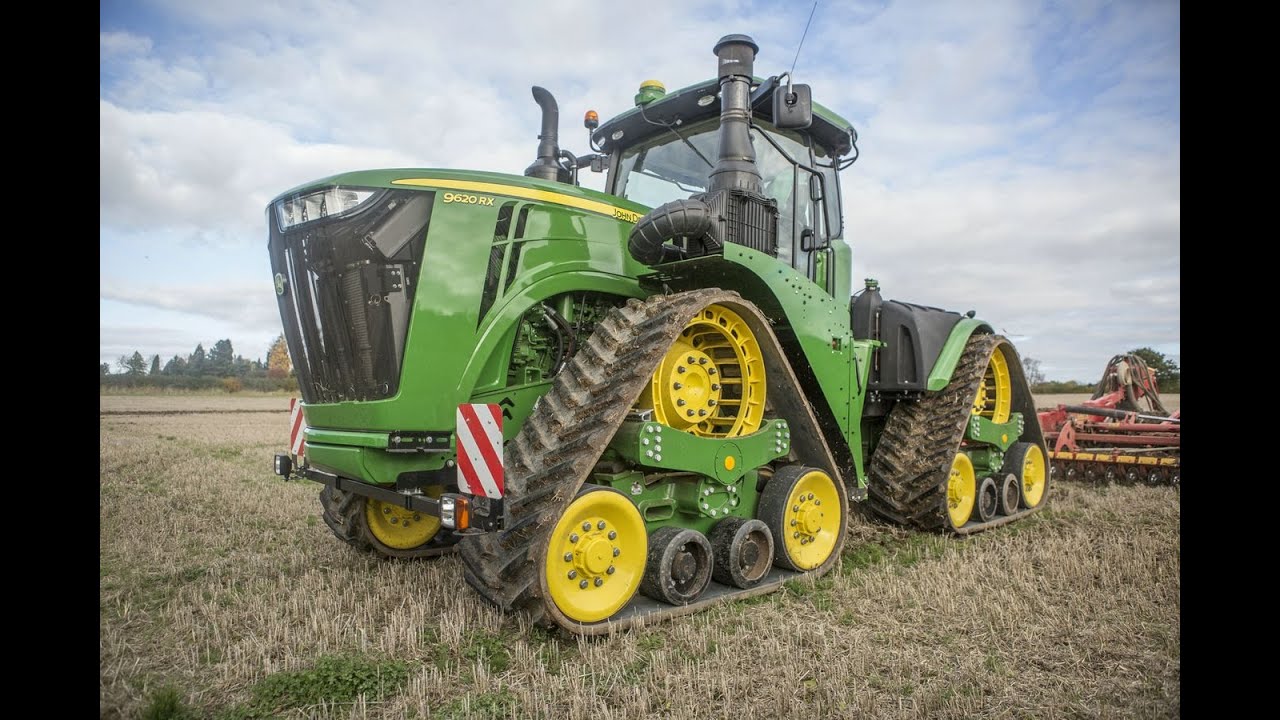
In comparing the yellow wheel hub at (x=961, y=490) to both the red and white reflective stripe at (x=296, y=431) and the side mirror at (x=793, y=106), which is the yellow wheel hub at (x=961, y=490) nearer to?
the side mirror at (x=793, y=106)

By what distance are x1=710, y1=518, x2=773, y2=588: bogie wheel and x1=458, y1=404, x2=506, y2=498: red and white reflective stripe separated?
1.59 metres

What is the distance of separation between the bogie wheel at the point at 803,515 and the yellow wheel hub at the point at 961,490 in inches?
78.3

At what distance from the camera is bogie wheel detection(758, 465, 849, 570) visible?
4996 mm

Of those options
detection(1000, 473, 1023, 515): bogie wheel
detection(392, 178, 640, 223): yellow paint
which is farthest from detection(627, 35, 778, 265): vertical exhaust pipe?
detection(1000, 473, 1023, 515): bogie wheel

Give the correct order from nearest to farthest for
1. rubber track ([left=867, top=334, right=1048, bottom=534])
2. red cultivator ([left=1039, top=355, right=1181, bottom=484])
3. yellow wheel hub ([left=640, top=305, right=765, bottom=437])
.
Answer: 1. yellow wheel hub ([left=640, top=305, right=765, bottom=437])
2. rubber track ([left=867, top=334, right=1048, bottom=534])
3. red cultivator ([left=1039, top=355, right=1181, bottom=484])

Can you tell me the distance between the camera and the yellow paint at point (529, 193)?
4.18 metres

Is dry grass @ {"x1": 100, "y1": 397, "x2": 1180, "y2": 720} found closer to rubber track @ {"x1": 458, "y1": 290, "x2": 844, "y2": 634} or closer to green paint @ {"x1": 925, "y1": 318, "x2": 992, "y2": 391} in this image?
rubber track @ {"x1": 458, "y1": 290, "x2": 844, "y2": 634}

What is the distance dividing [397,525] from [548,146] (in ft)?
11.1

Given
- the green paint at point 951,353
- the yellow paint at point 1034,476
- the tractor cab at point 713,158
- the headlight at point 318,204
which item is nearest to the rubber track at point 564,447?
the headlight at point 318,204

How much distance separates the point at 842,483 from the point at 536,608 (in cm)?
270

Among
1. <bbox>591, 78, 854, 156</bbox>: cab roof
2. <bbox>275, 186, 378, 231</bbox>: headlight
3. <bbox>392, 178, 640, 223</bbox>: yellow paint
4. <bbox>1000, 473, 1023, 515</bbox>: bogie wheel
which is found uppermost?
<bbox>591, 78, 854, 156</bbox>: cab roof

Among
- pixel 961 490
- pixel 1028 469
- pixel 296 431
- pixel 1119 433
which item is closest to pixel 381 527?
pixel 296 431

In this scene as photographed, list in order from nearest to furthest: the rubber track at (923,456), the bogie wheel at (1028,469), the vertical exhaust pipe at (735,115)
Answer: the vertical exhaust pipe at (735,115) → the rubber track at (923,456) → the bogie wheel at (1028,469)

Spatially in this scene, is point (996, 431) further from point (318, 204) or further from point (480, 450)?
point (318, 204)
